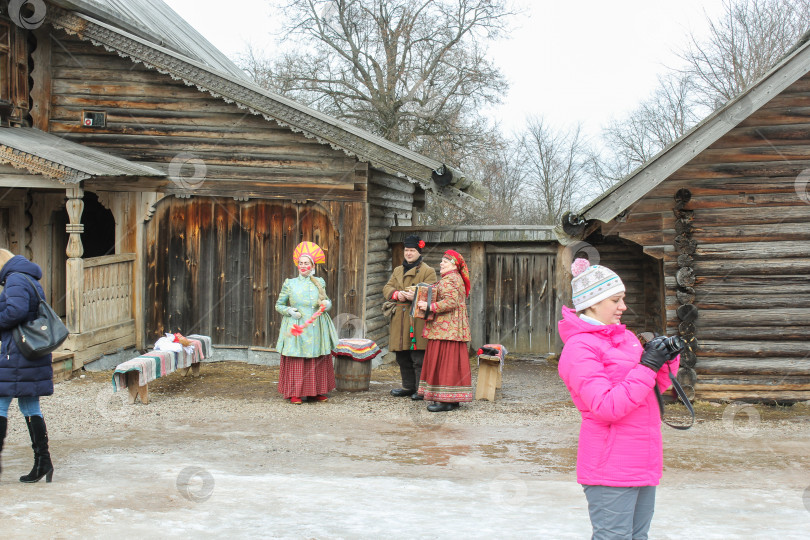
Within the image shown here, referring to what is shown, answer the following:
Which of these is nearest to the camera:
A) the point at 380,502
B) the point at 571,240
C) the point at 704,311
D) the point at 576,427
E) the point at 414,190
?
the point at 380,502

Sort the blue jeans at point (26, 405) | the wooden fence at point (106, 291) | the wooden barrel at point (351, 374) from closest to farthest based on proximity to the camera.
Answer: the blue jeans at point (26, 405), the wooden barrel at point (351, 374), the wooden fence at point (106, 291)

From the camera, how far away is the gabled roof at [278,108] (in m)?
10.4

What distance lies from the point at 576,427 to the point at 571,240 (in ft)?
8.07

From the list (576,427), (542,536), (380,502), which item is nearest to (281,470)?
(380,502)

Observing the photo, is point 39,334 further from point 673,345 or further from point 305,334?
point 673,345

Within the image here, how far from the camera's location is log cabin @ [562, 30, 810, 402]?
8.72 metres

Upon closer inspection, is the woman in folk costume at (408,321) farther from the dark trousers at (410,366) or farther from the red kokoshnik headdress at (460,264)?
the red kokoshnik headdress at (460,264)

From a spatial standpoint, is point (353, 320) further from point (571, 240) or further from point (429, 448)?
point (429, 448)

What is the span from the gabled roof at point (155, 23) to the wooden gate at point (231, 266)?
288cm

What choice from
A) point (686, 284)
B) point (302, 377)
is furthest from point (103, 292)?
point (686, 284)

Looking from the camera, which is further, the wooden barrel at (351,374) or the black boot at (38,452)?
the wooden barrel at (351,374)

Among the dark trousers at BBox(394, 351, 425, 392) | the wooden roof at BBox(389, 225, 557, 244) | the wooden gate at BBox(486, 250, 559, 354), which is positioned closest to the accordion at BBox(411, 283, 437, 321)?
the dark trousers at BBox(394, 351, 425, 392)

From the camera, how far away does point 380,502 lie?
17.4ft


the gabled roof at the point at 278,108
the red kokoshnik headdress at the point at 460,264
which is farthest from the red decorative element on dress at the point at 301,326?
the gabled roof at the point at 278,108
